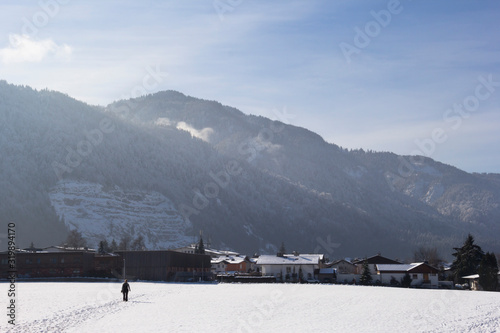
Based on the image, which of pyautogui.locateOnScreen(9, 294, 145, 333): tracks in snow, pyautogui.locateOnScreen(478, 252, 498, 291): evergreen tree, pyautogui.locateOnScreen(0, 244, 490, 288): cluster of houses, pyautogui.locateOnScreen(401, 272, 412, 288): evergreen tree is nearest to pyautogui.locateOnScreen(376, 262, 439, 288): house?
pyautogui.locateOnScreen(0, 244, 490, 288): cluster of houses

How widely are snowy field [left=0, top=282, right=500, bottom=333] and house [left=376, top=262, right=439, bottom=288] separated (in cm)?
4057

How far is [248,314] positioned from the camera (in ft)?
141

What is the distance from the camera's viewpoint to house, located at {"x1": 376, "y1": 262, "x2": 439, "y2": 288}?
99.1 m

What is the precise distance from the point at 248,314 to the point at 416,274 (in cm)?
6458

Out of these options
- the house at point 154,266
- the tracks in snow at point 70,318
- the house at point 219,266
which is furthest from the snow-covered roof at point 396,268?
the tracks in snow at point 70,318

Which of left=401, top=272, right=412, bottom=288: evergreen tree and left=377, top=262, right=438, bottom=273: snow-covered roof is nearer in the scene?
left=401, top=272, right=412, bottom=288: evergreen tree

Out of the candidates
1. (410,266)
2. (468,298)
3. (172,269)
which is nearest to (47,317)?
(468,298)

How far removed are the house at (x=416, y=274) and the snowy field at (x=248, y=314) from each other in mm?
40573

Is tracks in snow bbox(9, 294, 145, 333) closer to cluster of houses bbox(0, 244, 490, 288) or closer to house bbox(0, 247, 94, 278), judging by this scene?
cluster of houses bbox(0, 244, 490, 288)

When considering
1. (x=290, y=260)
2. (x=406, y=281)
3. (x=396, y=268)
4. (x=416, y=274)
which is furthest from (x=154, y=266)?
(x=416, y=274)

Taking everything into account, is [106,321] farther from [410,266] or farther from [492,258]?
[410,266]

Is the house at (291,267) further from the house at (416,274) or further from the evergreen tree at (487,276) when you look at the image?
the evergreen tree at (487,276)

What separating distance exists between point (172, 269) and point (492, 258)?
51738mm

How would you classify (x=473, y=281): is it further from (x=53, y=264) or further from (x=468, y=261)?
(x=53, y=264)
